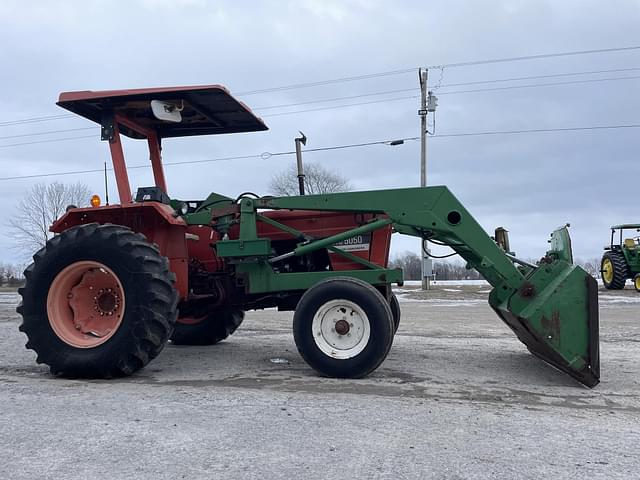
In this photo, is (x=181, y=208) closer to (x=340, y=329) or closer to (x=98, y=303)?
(x=98, y=303)

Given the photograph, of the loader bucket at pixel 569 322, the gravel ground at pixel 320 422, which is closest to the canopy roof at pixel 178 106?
the gravel ground at pixel 320 422

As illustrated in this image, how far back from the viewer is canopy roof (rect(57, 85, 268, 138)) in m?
5.66

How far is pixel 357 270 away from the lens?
18.9ft

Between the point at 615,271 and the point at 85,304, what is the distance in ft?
68.1

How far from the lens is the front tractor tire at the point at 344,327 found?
506 centimetres

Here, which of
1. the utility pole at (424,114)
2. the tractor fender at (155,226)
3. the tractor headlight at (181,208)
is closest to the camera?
the tractor fender at (155,226)

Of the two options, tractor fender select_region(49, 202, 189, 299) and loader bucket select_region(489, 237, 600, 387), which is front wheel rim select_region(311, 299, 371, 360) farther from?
tractor fender select_region(49, 202, 189, 299)

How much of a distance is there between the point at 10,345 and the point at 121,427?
192 inches

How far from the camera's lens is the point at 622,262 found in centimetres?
2175

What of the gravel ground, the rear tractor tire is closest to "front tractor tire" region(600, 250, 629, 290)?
the gravel ground

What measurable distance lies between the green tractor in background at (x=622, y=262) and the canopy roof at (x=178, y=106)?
18686 mm

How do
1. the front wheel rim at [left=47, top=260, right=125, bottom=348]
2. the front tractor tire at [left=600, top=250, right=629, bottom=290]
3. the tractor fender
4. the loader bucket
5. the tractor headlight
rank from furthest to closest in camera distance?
the front tractor tire at [left=600, top=250, right=629, bottom=290]
the tractor headlight
the tractor fender
the front wheel rim at [left=47, top=260, right=125, bottom=348]
the loader bucket

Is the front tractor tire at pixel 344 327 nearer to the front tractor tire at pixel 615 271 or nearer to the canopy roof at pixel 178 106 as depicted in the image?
the canopy roof at pixel 178 106

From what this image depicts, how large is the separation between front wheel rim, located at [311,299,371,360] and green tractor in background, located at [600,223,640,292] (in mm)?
19502
